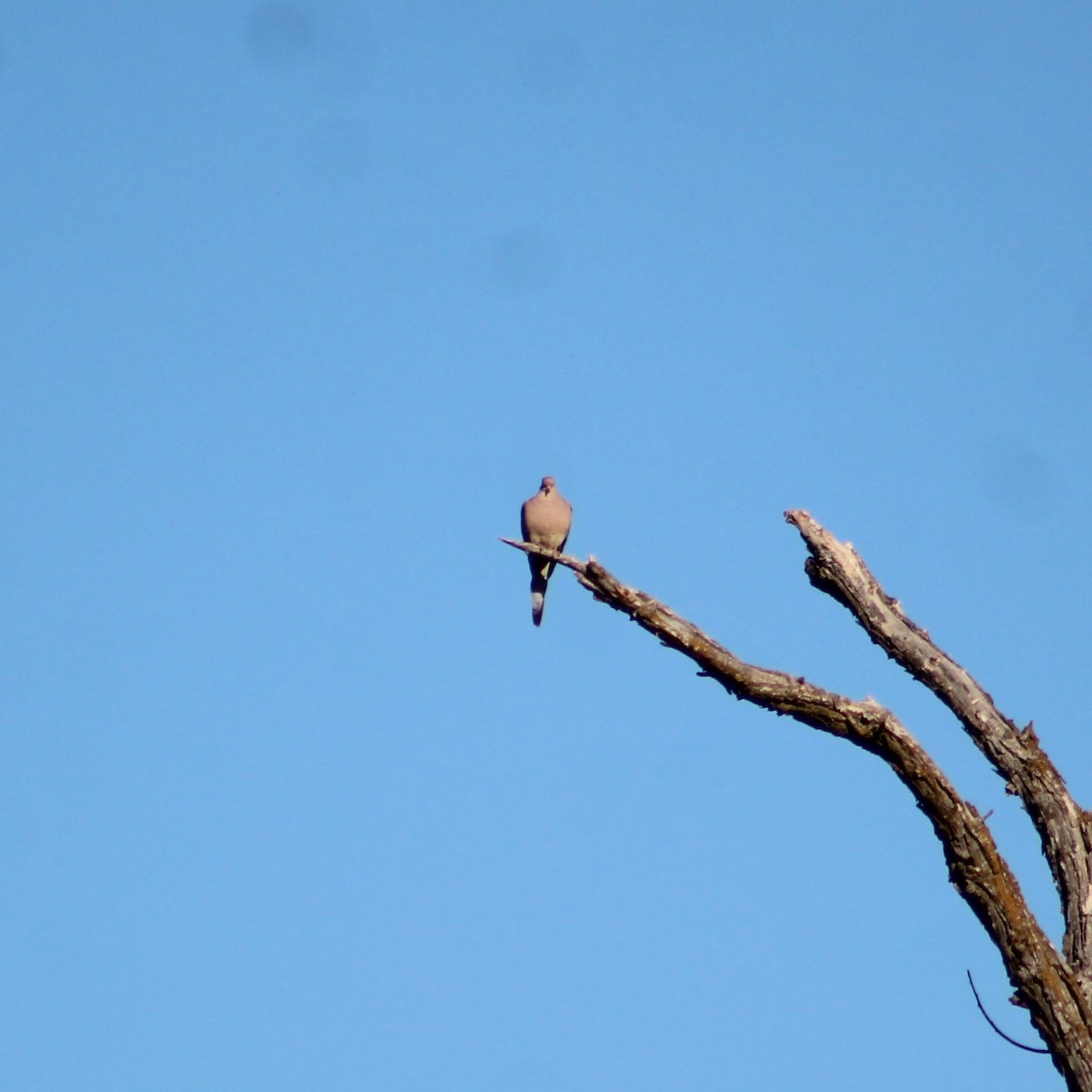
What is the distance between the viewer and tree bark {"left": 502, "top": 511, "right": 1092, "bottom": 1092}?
490 cm

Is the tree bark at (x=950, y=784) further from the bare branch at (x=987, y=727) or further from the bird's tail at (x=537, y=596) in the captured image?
the bird's tail at (x=537, y=596)

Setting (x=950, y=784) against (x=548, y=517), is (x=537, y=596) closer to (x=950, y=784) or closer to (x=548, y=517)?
(x=548, y=517)

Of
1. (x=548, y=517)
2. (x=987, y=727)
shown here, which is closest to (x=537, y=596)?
(x=548, y=517)

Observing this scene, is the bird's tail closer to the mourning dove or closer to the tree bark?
the mourning dove

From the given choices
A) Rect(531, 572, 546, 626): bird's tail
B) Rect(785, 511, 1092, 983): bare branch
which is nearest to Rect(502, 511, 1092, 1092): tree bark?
Rect(785, 511, 1092, 983): bare branch

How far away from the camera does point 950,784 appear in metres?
5.26

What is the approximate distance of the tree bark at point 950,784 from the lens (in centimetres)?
490

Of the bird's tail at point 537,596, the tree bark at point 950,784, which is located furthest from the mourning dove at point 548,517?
the tree bark at point 950,784

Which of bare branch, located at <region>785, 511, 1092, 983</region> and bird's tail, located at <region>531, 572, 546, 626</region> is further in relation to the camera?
bird's tail, located at <region>531, 572, 546, 626</region>

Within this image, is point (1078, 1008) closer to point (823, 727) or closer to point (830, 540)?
point (823, 727)

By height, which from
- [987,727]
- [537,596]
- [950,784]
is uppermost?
[537,596]

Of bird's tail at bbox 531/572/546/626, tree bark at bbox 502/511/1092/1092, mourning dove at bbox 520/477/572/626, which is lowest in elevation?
tree bark at bbox 502/511/1092/1092

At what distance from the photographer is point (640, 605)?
241 inches

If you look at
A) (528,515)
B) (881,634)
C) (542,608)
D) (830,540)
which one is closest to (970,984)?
(881,634)
